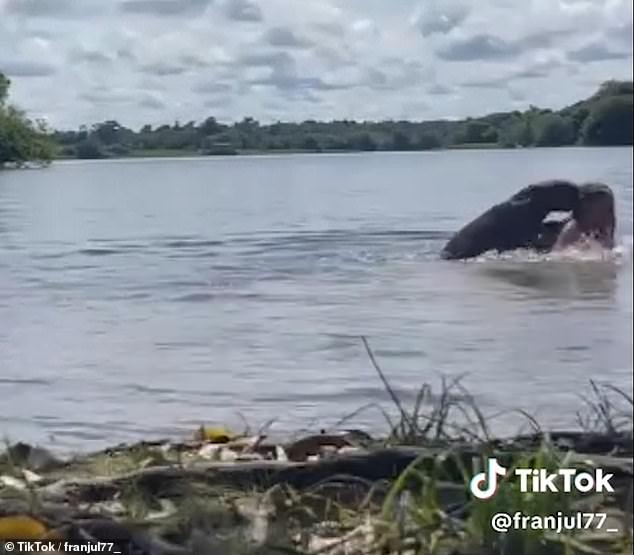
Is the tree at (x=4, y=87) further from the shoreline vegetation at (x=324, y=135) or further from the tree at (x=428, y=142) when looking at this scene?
the tree at (x=428, y=142)

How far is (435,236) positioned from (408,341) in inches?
8.2

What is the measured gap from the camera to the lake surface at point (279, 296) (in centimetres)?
232

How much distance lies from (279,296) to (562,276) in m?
0.48

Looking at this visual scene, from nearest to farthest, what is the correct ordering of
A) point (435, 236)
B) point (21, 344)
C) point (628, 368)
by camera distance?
point (628, 368), point (435, 236), point (21, 344)

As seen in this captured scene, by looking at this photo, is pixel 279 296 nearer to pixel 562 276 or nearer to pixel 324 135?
pixel 324 135

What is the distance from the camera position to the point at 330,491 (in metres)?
2.49

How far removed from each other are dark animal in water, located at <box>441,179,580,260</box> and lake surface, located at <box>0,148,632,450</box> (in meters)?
0.02

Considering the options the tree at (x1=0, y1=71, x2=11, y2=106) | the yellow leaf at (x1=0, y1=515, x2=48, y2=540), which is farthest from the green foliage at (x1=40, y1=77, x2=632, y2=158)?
the yellow leaf at (x1=0, y1=515, x2=48, y2=540)

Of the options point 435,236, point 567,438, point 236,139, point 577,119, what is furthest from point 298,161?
point 567,438

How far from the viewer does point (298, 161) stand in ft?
8.36

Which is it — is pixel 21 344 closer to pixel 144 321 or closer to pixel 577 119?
pixel 144 321

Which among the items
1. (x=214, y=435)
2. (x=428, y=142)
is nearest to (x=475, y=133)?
(x=428, y=142)

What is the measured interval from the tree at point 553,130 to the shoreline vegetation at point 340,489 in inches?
15.3

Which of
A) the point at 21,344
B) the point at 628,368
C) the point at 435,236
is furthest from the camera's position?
the point at 21,344
